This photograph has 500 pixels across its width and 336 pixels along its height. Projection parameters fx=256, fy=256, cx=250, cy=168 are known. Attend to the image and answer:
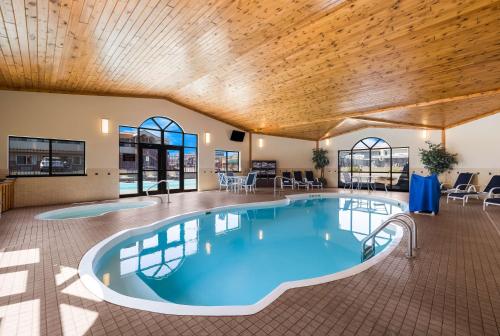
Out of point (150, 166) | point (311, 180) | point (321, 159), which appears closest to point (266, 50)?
point (150, 166)

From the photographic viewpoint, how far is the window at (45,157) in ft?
21.1

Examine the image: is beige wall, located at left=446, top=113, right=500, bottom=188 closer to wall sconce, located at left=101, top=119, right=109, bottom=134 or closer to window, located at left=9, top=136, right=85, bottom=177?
wall sconce, located at left=101, top=119, right=109, bottom=134

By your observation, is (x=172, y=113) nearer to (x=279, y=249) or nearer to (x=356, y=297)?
(x=279, y=249)

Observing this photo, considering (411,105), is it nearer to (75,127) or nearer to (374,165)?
(374,165)

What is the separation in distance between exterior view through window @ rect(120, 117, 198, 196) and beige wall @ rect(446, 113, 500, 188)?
393 inches

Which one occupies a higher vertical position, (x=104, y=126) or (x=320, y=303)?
(x=104, y=126)

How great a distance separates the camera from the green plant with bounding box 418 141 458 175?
31.4ft

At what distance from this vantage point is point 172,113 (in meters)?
9.30

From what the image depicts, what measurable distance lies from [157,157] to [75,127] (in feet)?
8.78

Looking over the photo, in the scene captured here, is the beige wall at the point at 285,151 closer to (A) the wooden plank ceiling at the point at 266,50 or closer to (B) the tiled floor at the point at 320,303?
(A) the wooden plank ceiling at the point at 266,50

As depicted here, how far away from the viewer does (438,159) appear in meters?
9.59

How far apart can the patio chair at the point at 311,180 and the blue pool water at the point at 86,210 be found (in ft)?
24.5

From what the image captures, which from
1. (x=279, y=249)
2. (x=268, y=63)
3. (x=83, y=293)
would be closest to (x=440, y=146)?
(x=268, y=63)

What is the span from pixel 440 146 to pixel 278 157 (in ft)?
21.8
